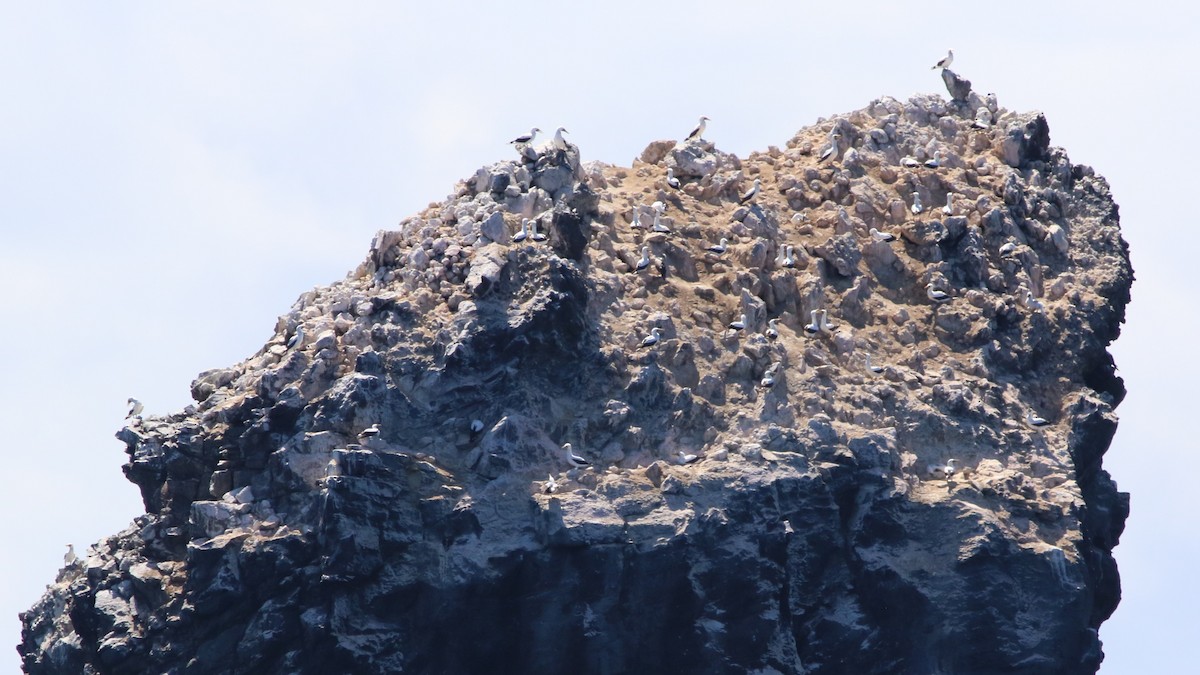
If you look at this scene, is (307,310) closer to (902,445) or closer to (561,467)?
(561,467)

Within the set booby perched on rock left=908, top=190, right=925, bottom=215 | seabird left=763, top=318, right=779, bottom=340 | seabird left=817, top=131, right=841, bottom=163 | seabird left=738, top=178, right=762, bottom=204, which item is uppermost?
seabird left=817, top=131, right=841, bottom=163

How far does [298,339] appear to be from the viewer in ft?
335

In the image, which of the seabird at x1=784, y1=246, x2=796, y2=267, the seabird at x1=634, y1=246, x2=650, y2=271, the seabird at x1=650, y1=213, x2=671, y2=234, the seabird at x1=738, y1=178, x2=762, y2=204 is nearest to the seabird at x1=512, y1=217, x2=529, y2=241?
the seabird at x1=634, y1=246, x2=650, y2=271

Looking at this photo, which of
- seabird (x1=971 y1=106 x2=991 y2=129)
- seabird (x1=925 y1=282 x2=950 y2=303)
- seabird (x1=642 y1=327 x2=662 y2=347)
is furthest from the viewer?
seabird (x1=971 y1=106 x2=991 y2=129)

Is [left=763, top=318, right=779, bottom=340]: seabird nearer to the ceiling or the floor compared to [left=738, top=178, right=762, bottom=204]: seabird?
nearer to the floor

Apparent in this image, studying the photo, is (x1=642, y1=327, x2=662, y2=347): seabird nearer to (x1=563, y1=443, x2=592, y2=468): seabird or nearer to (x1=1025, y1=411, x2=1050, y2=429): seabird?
(x1=563, y1=443, x2=592, y2=468): seabird

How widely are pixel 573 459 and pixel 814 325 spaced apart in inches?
369

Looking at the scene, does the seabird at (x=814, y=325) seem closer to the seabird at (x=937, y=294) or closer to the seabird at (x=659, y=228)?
the seabird at (x=937, y=294)

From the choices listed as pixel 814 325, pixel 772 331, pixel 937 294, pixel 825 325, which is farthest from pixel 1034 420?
pixel 772 331

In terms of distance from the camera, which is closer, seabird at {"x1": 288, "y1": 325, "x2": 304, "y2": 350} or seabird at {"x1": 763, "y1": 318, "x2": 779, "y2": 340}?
seabird at {"x1": 288, "y1": 325, "x2": 304, "y2": 350}

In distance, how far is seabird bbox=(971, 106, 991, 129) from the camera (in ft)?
371

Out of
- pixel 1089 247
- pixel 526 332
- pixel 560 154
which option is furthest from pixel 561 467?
pixel 1089 247

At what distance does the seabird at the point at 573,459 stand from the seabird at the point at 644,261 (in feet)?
25.0

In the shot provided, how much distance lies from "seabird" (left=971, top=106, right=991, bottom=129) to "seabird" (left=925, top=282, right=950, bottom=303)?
7.80m
